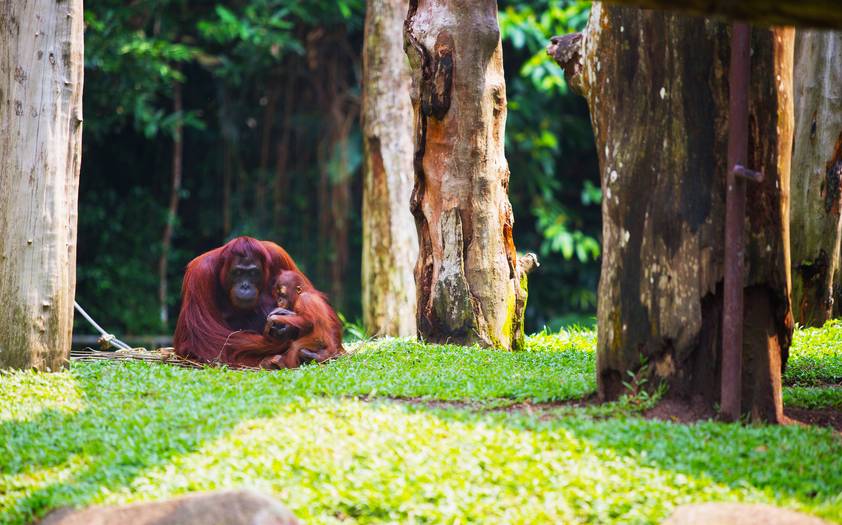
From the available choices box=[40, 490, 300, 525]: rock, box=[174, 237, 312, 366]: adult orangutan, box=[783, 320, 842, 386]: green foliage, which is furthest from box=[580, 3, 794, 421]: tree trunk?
box=[174, 237, 312, 366]: adult orangutan

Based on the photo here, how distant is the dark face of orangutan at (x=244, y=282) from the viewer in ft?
18.8

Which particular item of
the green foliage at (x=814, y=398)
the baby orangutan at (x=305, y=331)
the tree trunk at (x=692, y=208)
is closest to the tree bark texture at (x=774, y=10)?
the tree trunk at (x=692, y=208)

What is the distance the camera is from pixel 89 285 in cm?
1118

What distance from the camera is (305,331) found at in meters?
5.52

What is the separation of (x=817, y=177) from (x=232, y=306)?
3856 millimetres

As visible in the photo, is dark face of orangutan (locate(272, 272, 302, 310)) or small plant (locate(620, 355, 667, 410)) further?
dark face of orangutan (locate(272, 272, 302, 310))

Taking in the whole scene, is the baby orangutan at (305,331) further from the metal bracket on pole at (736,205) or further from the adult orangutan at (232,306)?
the metal bracket on pole at (736,205)

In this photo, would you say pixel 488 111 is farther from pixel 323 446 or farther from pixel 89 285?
pixel 89 285

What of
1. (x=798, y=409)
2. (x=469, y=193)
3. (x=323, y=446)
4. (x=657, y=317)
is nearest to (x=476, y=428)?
(x=323, y=446)

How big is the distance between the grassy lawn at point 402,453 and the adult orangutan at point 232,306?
1010 millimetres

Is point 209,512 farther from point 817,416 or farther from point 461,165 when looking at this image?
point 461,165

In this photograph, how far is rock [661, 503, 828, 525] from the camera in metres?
2.82

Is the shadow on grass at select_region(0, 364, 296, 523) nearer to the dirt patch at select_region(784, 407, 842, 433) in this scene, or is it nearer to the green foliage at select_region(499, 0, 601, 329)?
the dirt patch at select_region(784, 407, 842, 433)

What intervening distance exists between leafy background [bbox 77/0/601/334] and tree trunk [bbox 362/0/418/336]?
8.58 ft
